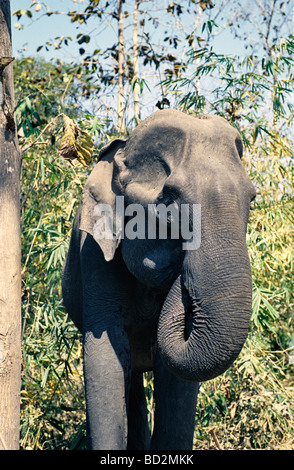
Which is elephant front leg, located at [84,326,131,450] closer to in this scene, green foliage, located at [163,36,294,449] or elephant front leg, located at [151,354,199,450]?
elephant front leg, located at [151,354,199,450]

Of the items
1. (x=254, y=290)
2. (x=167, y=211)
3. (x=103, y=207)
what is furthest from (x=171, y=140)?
(x=254, y=290)

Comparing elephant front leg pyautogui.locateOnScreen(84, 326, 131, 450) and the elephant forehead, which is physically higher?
the elephant forehead

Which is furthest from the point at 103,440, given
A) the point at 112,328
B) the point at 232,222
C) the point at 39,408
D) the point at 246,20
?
the point at 246,20

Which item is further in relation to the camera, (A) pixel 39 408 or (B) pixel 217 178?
(A) pixel 39 408

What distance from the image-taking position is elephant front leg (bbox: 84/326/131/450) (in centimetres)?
247

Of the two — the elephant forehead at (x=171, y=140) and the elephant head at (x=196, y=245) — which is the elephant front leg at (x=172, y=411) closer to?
the elephant head at (x=196, y=245)

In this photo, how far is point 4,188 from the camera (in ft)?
7.72

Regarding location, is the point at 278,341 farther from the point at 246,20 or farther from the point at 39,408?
the point at 246,20

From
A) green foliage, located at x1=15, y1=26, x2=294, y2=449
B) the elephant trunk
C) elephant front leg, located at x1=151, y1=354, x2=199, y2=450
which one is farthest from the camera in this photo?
green foliage, located at x1=15, y1=26, x2=294, y2=449

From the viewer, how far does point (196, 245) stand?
2.10 metres

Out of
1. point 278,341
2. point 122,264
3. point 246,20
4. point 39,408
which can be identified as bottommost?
point 39,408

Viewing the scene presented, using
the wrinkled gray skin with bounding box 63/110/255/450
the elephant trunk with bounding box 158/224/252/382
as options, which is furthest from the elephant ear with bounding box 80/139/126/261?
the elephant trunk with bounding box 158/224/252/382

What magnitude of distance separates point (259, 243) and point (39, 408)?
165cm

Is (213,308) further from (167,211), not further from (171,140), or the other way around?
(171,140)
